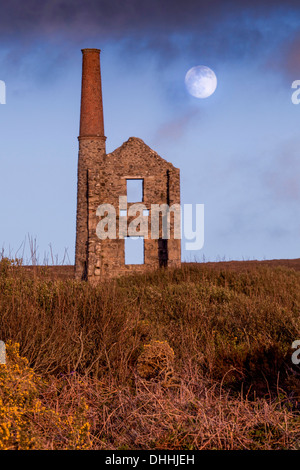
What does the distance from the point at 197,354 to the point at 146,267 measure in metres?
13.0

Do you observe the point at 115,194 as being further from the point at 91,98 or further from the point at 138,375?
the point at 138,375

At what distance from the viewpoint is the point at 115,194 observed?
20.0 metres

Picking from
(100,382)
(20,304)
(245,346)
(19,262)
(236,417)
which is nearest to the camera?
(236,417)

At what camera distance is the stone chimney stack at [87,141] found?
2067 centimetres

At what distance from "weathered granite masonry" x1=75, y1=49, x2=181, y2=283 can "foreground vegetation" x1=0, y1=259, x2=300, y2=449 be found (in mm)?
9652

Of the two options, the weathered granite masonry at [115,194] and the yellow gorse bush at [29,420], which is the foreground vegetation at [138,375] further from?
the weathered granite masonry at [115,194]

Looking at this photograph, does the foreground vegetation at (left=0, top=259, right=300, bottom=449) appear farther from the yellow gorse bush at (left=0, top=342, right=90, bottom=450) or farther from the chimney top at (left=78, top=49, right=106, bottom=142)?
the chimney top at (left=78, top=49, right=106, bottom=142)

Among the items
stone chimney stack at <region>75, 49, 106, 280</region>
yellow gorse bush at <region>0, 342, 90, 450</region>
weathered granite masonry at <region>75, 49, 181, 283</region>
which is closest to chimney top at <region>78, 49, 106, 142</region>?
stone chimney stack at <region>75, 49, 106, 280</region>

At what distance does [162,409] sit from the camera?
489cm

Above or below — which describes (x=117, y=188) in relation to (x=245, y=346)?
above

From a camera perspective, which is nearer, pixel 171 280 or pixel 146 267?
pixel 171 280

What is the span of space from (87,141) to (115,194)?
9.39ft
